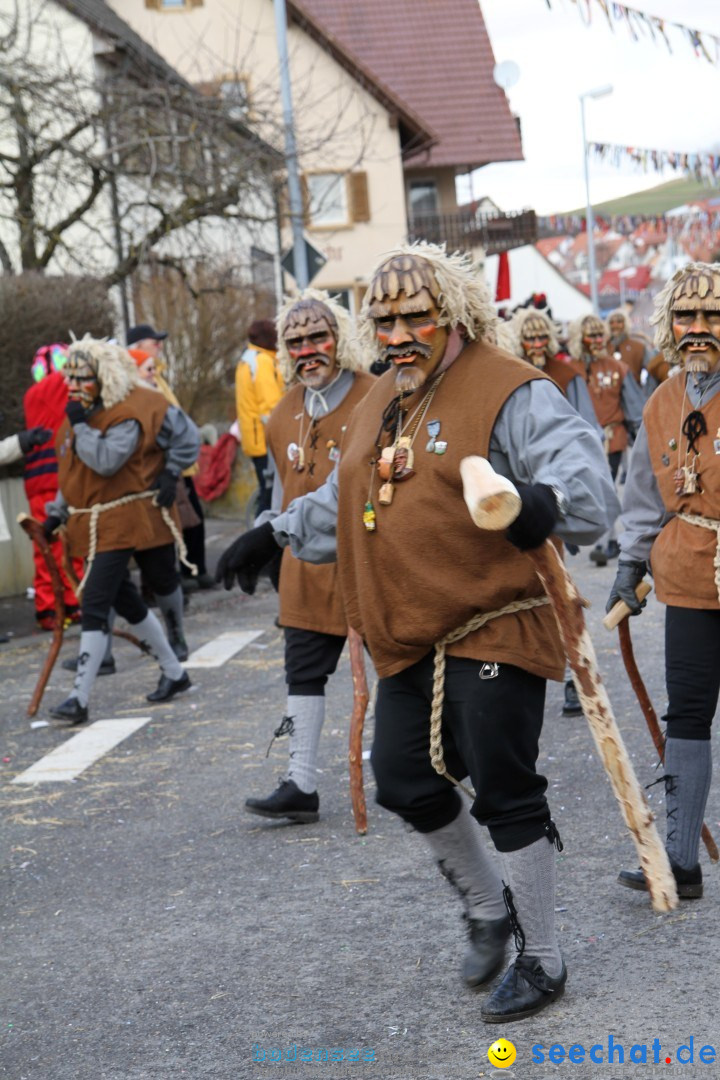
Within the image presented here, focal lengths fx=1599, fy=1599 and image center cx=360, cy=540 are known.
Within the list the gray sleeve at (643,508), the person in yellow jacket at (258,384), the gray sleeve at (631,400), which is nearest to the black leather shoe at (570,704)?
the gray sleeve at (643,508)

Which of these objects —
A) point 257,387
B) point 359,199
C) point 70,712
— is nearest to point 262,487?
point 257,387

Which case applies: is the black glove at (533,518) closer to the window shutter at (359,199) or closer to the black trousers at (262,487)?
the black trousers at (262,487)

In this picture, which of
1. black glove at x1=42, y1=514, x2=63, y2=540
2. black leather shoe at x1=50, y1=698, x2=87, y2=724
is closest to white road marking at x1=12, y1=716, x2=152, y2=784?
black leather shoe at x1=50, y1=698, x2=87, y2=724

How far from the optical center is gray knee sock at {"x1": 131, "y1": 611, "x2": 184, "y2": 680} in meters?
8.88

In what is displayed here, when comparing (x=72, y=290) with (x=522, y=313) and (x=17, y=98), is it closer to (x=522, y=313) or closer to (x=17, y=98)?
(x=17, y=98)

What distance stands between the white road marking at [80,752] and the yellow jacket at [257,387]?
4.89m

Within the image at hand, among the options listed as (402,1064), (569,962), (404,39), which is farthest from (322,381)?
(404,39)

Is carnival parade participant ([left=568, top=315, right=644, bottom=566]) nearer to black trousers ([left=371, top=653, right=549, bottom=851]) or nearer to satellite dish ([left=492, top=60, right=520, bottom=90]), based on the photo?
black trousers ([left=371, top=653, right=549, bottom=851])

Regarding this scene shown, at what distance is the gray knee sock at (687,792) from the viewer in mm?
4781

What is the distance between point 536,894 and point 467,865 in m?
0.28

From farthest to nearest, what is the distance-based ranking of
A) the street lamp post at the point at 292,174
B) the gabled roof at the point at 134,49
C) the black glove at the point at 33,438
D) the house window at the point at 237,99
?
the street lamp post at the point at 292,174
the gabled roof at the point at 134,49
the house window at the point at 237,99
the black glove at the point at 33,438

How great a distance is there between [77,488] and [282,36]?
12.6 metres

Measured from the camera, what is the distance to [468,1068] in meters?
3.73

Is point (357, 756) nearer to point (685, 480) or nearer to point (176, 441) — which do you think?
point (685, 480)
